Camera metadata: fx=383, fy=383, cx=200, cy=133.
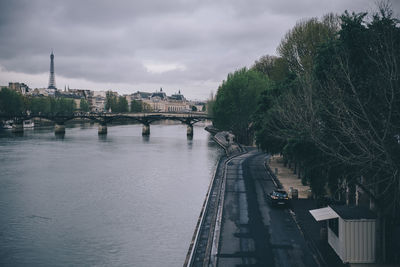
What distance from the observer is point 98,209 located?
38969 millimetres

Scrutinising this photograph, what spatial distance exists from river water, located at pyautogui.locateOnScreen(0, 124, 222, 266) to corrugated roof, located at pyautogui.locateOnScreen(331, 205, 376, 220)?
11302mm

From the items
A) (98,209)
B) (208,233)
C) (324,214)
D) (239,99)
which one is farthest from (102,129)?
(324,214)

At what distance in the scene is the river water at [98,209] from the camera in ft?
91.4

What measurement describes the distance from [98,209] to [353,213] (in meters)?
25.7

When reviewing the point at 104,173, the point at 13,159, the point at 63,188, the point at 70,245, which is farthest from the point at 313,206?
the point at 13,159

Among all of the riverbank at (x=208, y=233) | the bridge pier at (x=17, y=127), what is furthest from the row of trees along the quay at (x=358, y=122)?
the bridge pier at (x=17, y=127)

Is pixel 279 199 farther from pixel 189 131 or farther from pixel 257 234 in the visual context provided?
pixel 189 131

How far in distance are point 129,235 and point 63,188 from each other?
20.2 m

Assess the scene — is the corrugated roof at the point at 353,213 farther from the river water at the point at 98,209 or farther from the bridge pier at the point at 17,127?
the bridge pier at the point at 17,127

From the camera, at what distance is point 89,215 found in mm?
36844

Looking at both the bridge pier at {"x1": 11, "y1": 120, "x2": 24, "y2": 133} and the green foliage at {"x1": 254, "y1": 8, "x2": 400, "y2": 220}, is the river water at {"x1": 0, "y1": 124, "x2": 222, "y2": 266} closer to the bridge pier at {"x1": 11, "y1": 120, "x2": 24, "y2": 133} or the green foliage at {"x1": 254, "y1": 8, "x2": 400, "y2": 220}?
the green foliage at {"x1": 254, "y1": 8, "x2": 400, "y2": 220}

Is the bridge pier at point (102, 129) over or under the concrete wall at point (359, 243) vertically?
over

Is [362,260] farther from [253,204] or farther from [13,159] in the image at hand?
[13,159]

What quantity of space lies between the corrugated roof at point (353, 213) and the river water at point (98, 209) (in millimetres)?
11302
